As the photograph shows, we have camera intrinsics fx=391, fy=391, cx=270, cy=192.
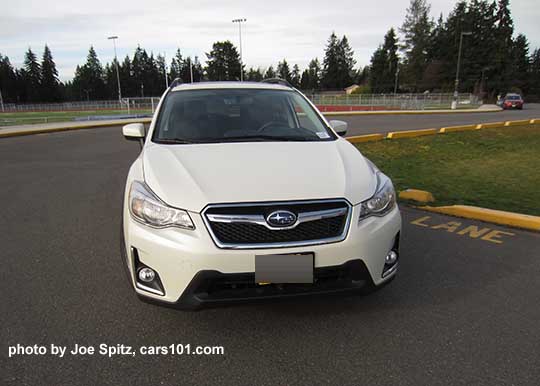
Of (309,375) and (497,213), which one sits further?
(497,213)

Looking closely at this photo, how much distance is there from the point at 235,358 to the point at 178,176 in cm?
117

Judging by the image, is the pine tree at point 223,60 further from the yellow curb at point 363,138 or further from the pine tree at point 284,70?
the yellow curb at point 363,138

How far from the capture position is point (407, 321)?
8.81 ft

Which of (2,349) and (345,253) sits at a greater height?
(345,253)

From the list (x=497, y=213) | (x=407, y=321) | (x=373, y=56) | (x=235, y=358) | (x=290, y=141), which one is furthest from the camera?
(x=373, y=56)

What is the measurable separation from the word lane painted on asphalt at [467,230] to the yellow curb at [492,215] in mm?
290

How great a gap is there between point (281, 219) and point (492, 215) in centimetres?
370

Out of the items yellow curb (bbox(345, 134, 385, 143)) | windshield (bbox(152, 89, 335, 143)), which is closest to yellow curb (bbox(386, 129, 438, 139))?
yellow curb (bbox(345, 134, 385, 143))

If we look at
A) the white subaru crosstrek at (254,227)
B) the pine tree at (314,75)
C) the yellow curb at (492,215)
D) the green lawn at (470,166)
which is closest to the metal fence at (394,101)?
the green lawn at (470,166)

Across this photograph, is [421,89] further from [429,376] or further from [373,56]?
[429,376]

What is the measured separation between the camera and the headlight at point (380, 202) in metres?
2.45

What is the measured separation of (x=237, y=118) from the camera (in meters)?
3.61

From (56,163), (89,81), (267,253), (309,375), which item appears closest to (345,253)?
(267,253)

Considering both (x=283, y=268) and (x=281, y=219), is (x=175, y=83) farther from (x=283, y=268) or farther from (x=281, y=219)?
(x=283, y=268)
